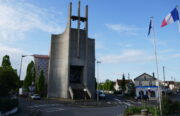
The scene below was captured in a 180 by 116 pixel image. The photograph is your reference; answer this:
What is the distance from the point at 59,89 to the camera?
57.9 m

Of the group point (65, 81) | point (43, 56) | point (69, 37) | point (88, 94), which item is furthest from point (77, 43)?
point (43, 56)

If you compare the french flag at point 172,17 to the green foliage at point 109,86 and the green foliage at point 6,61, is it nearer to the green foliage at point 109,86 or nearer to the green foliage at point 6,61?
the green foliage at point 6,61

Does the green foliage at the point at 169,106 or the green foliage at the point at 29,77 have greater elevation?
the green foliage at the point at 29,77

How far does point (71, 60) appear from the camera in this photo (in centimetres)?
5803

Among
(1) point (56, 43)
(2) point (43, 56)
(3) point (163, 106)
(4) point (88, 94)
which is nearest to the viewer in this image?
(3) point (163, 106)

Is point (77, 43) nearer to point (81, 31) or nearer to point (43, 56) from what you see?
point (81, 31)

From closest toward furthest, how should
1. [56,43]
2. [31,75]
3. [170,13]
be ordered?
[170,13], [56,43], [31,75]

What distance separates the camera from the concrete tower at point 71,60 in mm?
57438

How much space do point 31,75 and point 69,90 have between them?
22.4 metres

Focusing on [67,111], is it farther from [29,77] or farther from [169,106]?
[29,77]

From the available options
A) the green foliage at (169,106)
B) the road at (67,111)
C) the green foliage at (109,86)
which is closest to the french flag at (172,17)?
the green foliage at (169,106)

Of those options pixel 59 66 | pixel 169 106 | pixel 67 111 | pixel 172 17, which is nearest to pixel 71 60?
pixel 59 66

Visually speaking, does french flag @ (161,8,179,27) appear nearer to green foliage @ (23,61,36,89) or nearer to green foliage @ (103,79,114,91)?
green foliage @ (23,61,36,89)

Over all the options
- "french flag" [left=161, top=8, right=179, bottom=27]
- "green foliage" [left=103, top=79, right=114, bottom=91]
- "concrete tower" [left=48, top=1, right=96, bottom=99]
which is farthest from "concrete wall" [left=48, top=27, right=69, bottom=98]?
"green foliage" [left=103, top=79, right=114, bottom=91]
